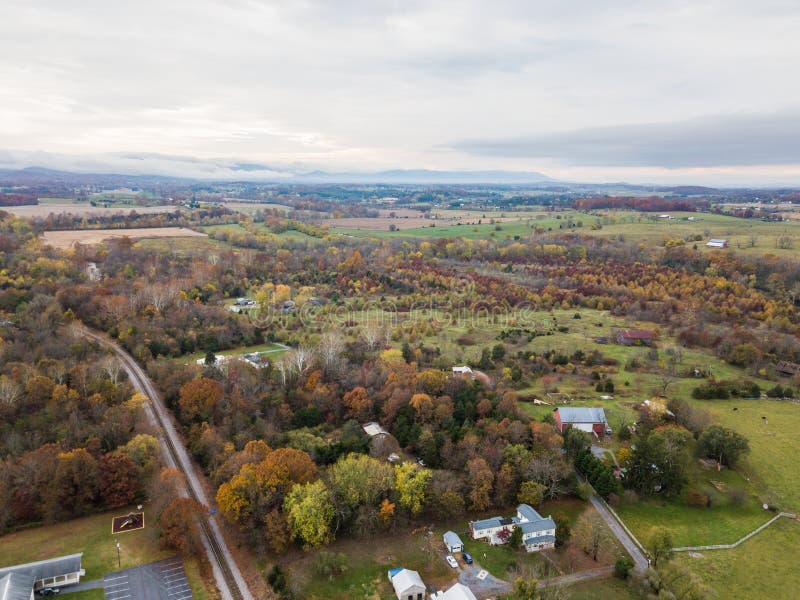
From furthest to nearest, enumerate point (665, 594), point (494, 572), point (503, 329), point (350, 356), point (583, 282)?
point (583, 282), point (503, 329), point (350, 356), point (494, 572), point (665, 594)

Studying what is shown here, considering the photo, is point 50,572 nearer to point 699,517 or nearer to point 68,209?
point 699,517

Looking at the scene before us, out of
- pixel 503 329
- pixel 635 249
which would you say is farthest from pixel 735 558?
pixel 635 249

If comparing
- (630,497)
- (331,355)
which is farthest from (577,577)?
(331,355)

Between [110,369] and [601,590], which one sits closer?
[601,590]

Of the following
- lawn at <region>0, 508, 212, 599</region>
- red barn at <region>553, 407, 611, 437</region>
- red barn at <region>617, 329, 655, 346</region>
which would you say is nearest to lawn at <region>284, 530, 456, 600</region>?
lawn at <region>0, 508, 212, 599</region>

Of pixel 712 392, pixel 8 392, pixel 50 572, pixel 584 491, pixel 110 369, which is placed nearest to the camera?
pixel 50 572

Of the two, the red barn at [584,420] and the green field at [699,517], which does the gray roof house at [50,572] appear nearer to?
the green field at [699,517]

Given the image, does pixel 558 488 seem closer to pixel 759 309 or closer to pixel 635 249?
pixel 759 309
